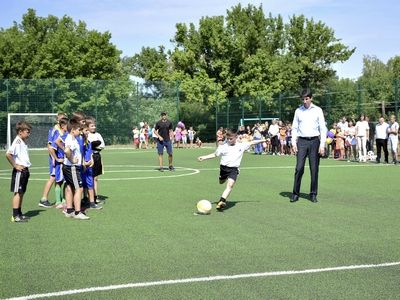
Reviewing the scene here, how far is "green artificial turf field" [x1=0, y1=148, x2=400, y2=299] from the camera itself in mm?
5539

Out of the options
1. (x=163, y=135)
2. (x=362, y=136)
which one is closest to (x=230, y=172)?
(x=163, y=135)

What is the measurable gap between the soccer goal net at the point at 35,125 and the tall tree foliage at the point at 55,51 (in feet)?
37.5

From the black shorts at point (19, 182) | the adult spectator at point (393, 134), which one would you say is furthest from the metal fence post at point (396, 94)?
the black shorts at point (19, 182)

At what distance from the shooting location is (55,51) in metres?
52.4

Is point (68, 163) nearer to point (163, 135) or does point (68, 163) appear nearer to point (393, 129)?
point (163, 135)

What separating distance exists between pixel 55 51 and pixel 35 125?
15232 millimetres

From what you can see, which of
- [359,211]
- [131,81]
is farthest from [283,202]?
[131,81]

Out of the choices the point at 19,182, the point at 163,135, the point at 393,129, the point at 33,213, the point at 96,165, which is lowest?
the point at 33,213

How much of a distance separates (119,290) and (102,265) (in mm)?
1051

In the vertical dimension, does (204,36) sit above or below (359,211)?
above

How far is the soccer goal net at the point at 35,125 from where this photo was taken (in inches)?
1501

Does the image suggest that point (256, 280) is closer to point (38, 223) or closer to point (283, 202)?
point (38, 223)

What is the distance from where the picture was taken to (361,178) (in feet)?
54.0

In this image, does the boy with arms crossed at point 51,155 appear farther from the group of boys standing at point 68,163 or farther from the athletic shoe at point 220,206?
the athletic shoe at point 220,206
